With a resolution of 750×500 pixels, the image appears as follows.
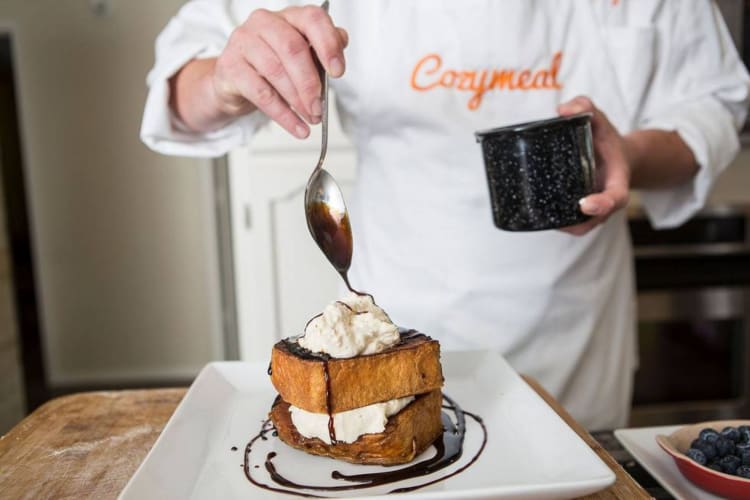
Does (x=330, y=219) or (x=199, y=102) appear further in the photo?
(x=199, y=102)

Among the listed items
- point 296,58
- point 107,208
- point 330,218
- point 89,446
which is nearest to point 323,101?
point 296,58

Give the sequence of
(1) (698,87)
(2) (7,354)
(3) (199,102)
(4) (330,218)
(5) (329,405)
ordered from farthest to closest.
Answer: (2) (7,354)
(1) (698,87)
(3) (199,102)
(4) (330,218)
(5) (329,405)

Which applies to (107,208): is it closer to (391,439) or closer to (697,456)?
(391,439)

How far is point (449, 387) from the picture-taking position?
964mm

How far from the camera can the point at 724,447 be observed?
2.28 feet

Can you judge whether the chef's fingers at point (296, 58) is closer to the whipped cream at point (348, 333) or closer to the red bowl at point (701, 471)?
the whipped cream at point (348, 333)

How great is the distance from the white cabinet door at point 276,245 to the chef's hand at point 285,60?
1.07 m

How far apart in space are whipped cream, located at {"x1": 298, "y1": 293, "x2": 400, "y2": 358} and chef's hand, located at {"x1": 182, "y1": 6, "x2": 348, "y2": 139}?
0.24 m

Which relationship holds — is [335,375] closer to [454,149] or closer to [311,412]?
[311,412]

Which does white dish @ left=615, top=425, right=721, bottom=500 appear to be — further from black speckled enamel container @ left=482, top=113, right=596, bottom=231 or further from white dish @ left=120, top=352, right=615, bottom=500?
black speckled enamel container @ left=482, top=113, right=596, bottom=231

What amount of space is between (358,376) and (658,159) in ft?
2.28

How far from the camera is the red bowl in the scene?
2.11 ft

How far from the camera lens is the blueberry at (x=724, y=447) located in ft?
2.27

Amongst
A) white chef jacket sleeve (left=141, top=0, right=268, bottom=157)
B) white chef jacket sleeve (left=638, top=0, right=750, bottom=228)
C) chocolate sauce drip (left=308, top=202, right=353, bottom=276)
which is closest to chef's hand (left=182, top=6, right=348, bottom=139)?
chocolate sauce drip (left=308, top=202, right=353, bottom=276)
